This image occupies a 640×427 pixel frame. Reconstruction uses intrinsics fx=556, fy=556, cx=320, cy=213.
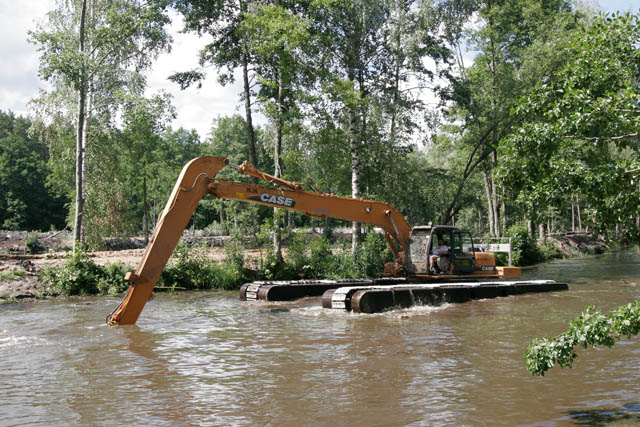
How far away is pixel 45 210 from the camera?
62812 millimetres

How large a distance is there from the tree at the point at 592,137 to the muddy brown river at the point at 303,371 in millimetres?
2666

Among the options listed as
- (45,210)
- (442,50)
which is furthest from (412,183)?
(45,210)

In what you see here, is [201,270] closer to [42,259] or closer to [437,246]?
[42,259]

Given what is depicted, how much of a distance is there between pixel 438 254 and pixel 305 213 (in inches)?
201

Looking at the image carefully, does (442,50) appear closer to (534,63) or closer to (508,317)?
(534,63)

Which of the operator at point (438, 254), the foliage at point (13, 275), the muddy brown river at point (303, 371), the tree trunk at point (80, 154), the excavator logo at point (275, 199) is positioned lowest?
the muddy brown river at point (303, 371)

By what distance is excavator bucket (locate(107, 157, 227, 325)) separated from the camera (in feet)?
39.0

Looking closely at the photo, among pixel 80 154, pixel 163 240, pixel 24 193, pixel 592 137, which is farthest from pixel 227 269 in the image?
pixel 24 193

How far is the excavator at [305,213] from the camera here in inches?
474

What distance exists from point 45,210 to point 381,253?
51447 mm

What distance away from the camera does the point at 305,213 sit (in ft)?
52.2

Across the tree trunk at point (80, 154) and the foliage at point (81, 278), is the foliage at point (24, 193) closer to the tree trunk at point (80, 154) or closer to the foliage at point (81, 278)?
the tree trunk at point (80, 154)

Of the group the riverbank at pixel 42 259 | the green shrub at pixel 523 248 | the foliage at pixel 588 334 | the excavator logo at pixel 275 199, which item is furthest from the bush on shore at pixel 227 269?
the foliage at pixel 588 334

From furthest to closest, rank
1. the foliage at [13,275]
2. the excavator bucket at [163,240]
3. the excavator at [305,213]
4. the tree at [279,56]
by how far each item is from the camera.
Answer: the tree at [279,56] → the foliage at [13,275] → the excavator at [305,213] → the excavator bucket at [163,240]
